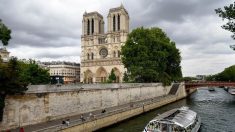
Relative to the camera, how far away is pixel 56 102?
27.9m

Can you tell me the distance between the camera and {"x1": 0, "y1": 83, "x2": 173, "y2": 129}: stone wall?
2303 cm

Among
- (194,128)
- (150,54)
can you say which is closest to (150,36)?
(150,54)

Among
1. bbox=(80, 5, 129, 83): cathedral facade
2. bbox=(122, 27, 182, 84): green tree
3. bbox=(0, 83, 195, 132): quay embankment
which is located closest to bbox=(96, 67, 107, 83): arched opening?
bbox=(80, 5, 129, 83): cathedral facade

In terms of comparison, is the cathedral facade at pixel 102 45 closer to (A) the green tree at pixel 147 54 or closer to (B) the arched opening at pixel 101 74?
(B) the arched opening at pixel 101 74

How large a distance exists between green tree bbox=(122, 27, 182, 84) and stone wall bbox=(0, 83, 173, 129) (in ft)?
54.0

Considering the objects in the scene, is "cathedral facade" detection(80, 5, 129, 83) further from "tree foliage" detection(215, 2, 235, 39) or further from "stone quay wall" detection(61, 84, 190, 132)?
"tree foliage" detection(215, 2, 235, 39)

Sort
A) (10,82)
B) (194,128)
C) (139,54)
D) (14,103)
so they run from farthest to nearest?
(139,54) < (194,128) < (14,103) < (10,82)

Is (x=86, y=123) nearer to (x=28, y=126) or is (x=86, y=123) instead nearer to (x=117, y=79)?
(x=28, y=126)

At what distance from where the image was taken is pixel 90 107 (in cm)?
3409

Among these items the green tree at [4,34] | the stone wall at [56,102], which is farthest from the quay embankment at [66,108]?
the green tree at [4,34]

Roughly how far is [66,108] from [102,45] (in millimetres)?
76442

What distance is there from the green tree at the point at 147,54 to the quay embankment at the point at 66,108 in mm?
16394

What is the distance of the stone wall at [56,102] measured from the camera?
2303 cm

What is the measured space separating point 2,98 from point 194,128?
16.8 meters
